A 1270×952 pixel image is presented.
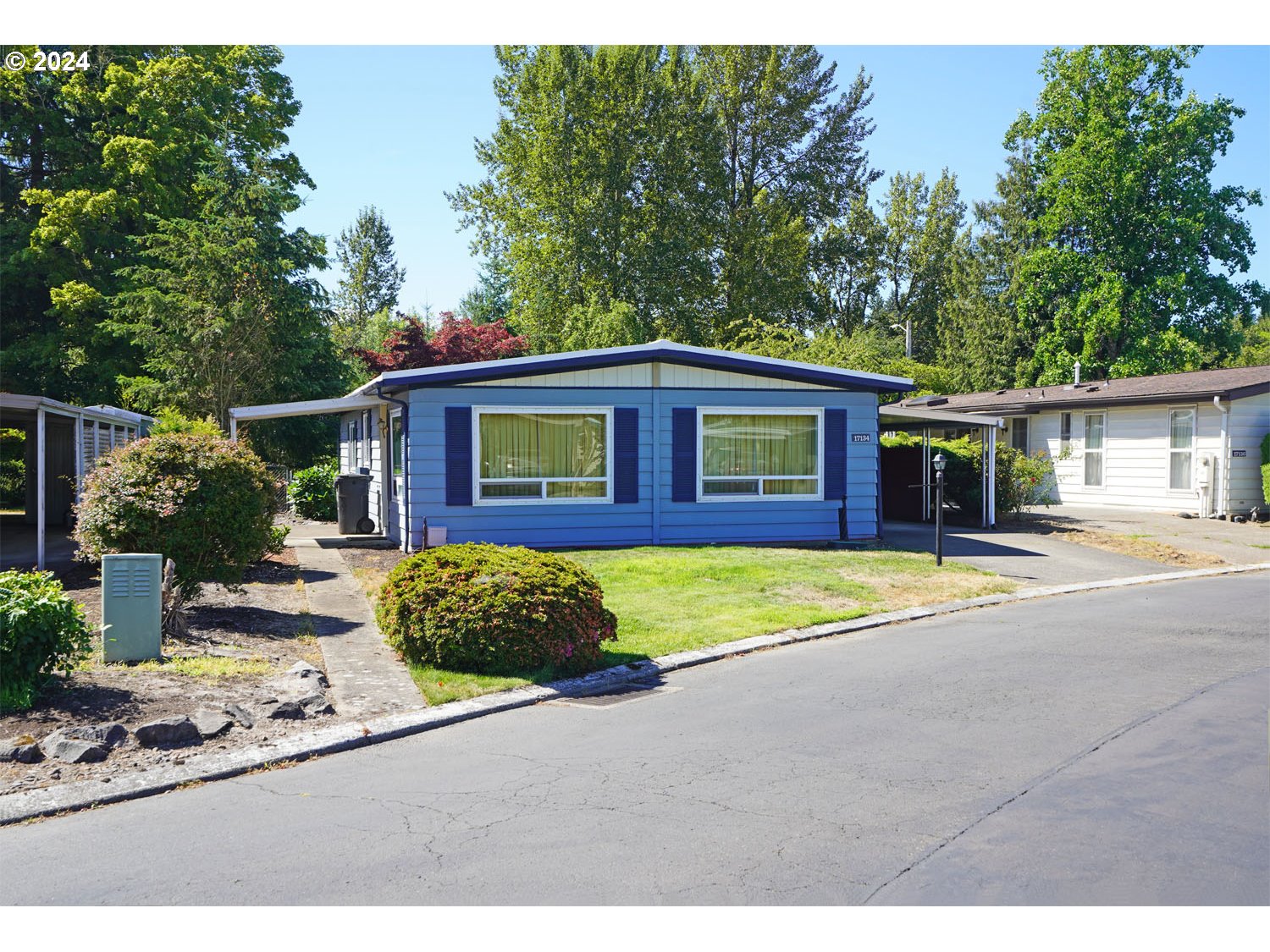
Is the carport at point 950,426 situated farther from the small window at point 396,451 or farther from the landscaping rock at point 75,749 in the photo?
the landscaping rock at point 75,749

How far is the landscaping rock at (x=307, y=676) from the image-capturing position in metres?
7.67

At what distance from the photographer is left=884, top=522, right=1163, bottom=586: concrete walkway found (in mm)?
14883

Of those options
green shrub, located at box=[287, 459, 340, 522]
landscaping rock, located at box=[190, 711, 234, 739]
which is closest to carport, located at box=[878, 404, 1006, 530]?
green shrub, located at box=[287, 459, 340, 522]

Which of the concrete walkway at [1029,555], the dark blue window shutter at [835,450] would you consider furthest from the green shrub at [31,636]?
the dark blue window shutter at [835,450]

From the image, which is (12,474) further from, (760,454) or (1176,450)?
(1176,450)

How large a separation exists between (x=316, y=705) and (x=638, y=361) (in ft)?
33.9

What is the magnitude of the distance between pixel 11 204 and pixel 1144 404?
30072 mm

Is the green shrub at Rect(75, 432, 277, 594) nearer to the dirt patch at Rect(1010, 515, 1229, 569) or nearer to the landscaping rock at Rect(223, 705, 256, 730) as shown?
the landscaping rock at Rect(223, 705, 256, 730)

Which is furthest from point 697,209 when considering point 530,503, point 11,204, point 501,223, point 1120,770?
point 1120,770

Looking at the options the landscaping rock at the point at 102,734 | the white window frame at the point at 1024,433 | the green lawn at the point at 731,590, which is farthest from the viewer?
the white window frame at the point at 1024,433

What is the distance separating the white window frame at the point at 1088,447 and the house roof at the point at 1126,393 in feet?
1.53

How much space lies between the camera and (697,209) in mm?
38125

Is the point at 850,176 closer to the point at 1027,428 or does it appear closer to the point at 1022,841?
the point at 1027,428

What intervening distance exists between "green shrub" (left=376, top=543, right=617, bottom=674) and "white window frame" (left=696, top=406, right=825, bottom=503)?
828 centimetres
